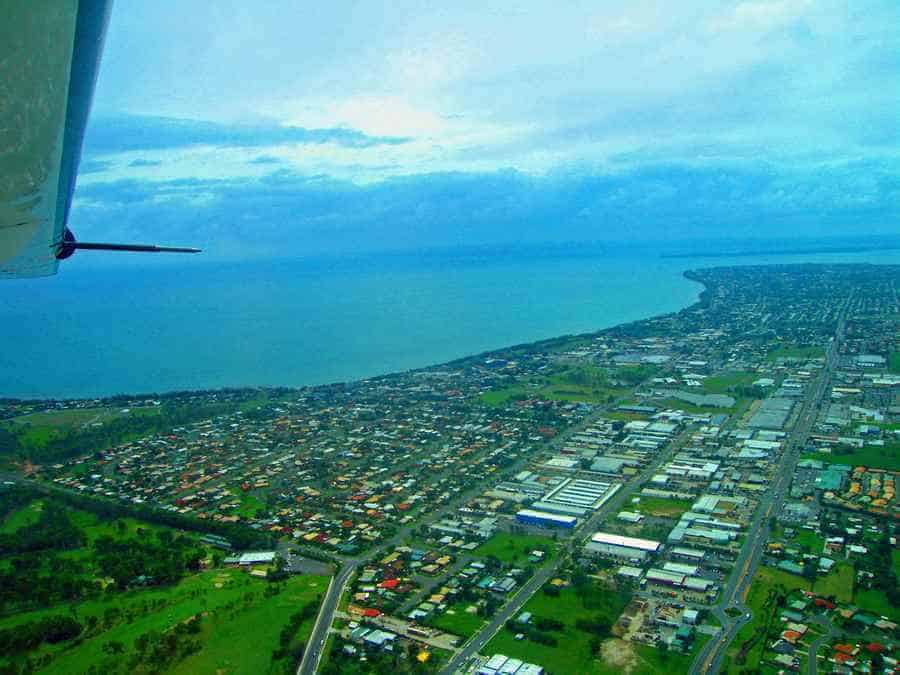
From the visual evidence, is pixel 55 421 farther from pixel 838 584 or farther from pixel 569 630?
pixel 838 584

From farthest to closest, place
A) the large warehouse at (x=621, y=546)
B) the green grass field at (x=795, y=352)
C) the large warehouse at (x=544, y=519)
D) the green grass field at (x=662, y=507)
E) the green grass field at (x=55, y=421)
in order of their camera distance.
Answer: the green grass field at (x=795, y=352) → the green grass field at (x=55, y=421) → the green grass field at (x=662, y=507) → the large warehouse at (x=544, y=519) → the large warehouse at (x=621, y=546)

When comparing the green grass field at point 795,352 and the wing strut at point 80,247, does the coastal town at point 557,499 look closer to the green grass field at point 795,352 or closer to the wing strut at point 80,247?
the green grass field at point 795,352

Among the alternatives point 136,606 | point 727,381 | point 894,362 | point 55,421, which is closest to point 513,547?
point 136,606

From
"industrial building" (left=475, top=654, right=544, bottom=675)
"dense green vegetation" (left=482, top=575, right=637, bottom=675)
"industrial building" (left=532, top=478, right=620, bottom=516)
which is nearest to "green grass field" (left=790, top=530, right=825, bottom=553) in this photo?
"industrial building" (left=532, top=478, right=620, bottom=516)

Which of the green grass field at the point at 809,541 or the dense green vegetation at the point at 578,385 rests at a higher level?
the dense green vegetation at the point at 578,385

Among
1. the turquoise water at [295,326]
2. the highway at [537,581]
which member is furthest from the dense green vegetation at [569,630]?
the turquoise water at [295,326]

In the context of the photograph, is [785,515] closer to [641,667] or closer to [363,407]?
[641,667]

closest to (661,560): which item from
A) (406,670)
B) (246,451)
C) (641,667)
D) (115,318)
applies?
(641,667)
